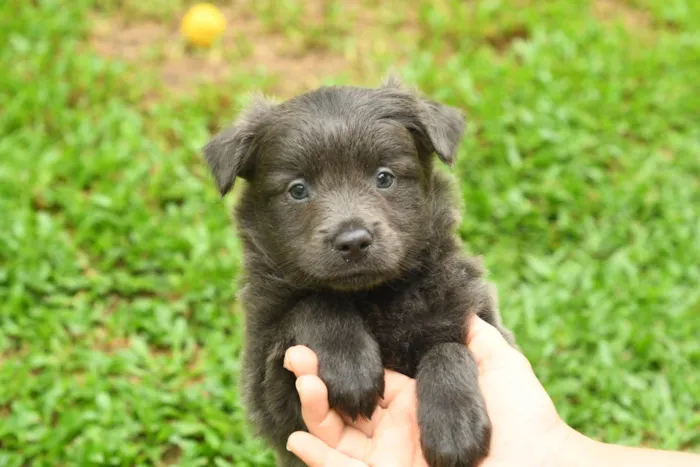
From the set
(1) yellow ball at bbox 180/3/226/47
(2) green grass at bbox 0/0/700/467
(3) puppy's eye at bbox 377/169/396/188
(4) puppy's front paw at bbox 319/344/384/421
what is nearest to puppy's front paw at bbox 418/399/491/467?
(4) puppy's front paw at bbox 319/344/384/421

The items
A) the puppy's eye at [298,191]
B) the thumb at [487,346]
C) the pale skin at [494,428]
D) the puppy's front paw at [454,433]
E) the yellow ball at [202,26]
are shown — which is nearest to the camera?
the puppy's front paw at [454,433]

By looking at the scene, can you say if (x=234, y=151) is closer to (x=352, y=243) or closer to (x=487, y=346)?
(x=352, y=243)

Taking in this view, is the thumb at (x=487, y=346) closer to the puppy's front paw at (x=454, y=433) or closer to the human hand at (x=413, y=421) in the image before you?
the human hand at (x=413, y=421)

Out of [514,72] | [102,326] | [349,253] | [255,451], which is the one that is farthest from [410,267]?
[514,72]

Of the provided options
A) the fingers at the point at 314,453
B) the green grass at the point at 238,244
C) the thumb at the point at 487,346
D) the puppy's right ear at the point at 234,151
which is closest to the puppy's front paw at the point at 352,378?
the fingers at the point at 314,453

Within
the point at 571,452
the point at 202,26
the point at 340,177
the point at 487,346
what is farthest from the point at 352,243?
the point at 202,26

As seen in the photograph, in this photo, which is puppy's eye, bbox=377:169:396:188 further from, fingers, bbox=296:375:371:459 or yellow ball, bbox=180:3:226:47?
yellow ball, bbox=180:3:226:47

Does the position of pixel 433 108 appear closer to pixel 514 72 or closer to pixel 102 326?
pixel 102 326
